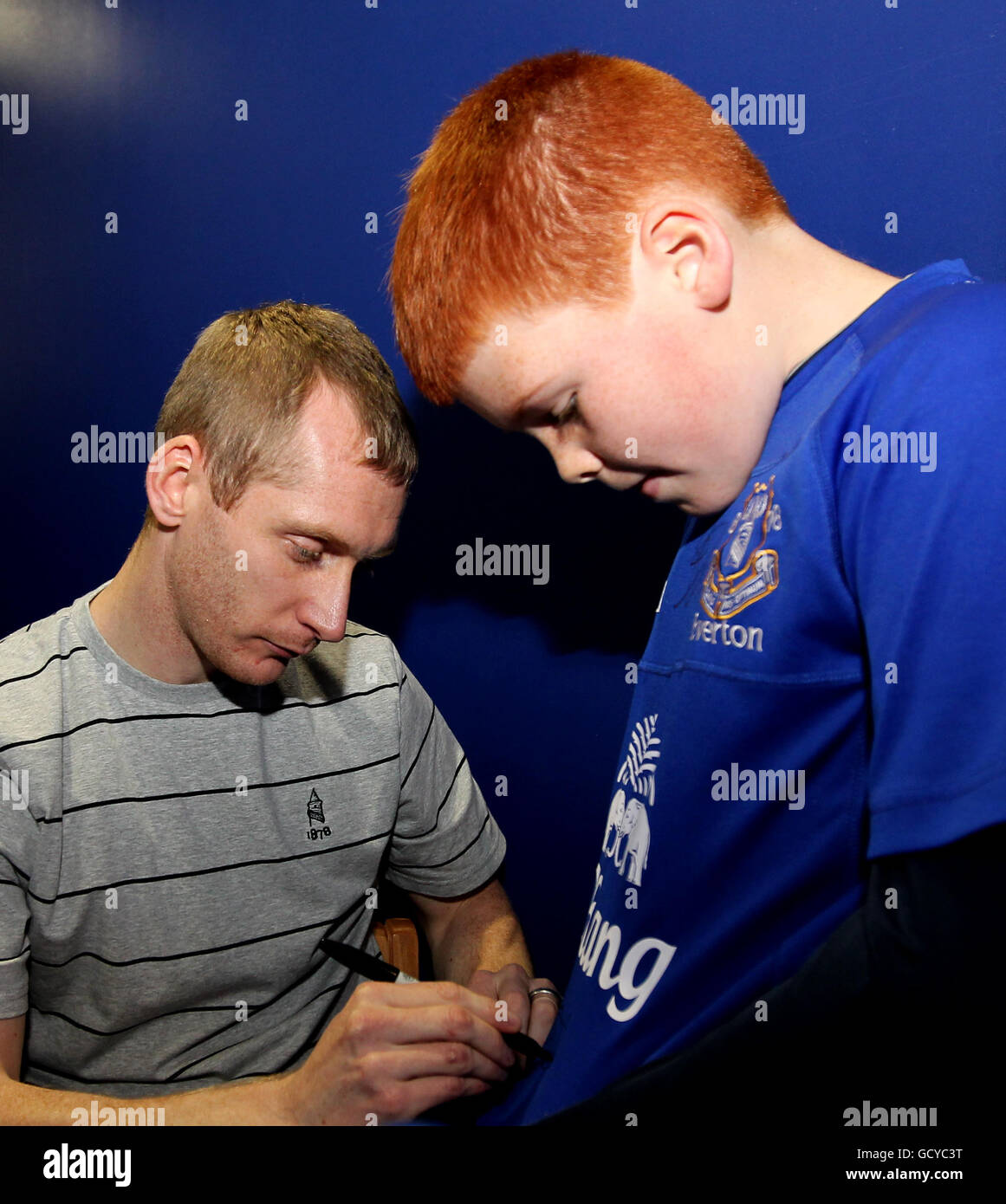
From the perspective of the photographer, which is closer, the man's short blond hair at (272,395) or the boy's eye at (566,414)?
the boy's eye at (566,414)

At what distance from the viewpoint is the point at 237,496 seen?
1023 mm

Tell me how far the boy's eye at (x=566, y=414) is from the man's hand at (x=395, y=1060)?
22.3 inches

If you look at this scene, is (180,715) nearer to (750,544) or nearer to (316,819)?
(316,819)

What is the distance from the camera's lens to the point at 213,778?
1099 millimetres

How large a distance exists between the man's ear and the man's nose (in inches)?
6.8

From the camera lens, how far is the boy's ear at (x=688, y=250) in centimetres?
67

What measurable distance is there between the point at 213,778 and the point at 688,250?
78cm

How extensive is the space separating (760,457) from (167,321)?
0.95 m

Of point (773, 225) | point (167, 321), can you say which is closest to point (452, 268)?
point (773, 225)

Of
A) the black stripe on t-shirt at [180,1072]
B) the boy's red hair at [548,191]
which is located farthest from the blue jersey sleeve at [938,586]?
the black stripe on t-shirt at [180,1072]

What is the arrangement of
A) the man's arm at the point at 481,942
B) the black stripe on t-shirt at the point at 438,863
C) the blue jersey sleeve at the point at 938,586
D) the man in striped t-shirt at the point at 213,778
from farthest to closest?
the black stripe on t-shirt at the point at 438,863
the man's arm at the point at 481,942
the man in striped t-shirt at the point at 213,778
the blue jersey sleeve at the point at 938,586

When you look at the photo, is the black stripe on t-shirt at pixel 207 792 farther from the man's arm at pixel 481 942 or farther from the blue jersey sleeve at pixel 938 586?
the blue jersey sleeve at pixel 938 586

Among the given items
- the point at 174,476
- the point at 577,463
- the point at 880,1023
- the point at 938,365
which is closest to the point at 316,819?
the point at 174,476

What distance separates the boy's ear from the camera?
0.67 meters
